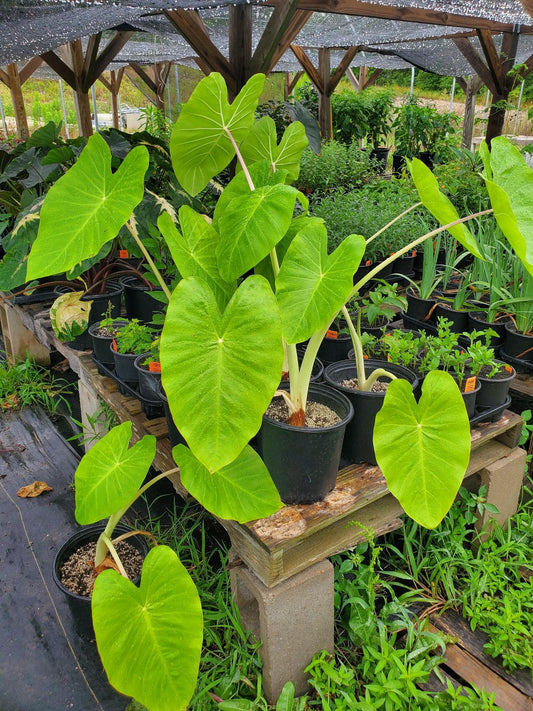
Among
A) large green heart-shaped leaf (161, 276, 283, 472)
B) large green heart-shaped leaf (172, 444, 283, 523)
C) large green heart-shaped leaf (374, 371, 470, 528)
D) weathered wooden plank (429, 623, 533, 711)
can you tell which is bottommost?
weathered wooden plank (429, 623, 533, 711)

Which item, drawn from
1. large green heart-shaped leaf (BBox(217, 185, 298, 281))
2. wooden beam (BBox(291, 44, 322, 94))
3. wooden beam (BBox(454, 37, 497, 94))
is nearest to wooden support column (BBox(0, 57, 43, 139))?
wooden beam (BBox(291, 44, 322, 94))

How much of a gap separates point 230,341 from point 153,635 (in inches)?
20.8

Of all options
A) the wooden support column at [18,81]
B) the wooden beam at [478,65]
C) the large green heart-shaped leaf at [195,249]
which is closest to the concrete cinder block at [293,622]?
the large green heart-shaped leaf at [195,249]

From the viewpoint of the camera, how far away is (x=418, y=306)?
7.61ft

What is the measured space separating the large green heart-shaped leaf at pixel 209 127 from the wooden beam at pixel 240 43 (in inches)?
47.8

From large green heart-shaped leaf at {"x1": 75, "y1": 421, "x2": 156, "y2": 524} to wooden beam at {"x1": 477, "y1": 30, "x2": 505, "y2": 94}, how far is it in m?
4.37

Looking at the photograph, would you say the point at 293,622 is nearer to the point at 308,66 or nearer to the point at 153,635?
the point at 153,635

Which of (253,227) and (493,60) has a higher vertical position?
(493,60)

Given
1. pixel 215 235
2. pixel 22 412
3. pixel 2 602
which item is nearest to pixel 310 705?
pixel 2 602

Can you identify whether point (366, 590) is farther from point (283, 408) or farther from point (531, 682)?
point (283, 408)

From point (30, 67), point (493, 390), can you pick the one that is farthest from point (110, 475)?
point (30, 67)

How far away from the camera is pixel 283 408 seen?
1322mm

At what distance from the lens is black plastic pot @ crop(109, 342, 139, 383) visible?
1795 mm

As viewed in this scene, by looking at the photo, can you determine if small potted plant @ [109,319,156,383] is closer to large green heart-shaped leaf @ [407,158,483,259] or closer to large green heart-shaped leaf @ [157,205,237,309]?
large green heart-shaped leaf @ [157,205,237,309]
